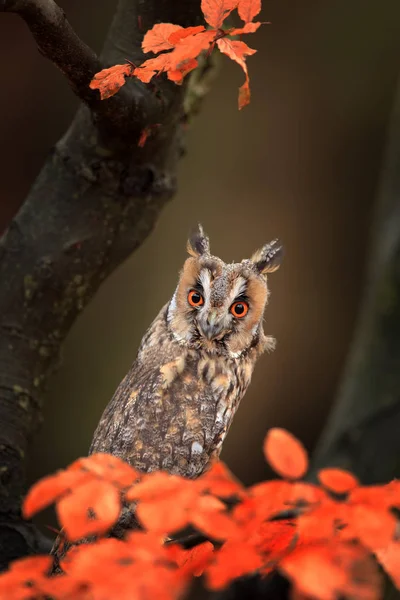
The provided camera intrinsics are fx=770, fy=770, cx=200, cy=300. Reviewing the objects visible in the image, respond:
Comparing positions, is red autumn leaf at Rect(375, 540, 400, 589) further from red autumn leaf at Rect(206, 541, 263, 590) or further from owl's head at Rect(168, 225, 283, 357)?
owl's head at Rect(168, 225, 283, 357)

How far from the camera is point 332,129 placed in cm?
500

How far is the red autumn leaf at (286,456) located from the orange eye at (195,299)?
82 cm

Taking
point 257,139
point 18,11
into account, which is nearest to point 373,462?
point 18,11

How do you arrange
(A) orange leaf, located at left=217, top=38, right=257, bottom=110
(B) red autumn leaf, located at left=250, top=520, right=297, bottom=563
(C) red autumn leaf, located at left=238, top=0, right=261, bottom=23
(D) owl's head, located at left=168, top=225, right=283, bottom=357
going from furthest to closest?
(D) owl's head, located at left=168, top=225, right=283, bottom=357
(C) red autumn leaf, located at left=238, top=0, right=261, bottom=23
(A) orange leaf, located at left=217, top=38, right=257, bottom=110
(B) red autumn leaf, located at left=250, top=520, right=297, bottom=563

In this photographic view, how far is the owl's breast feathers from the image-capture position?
1.95 metres

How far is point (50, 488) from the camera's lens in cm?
111

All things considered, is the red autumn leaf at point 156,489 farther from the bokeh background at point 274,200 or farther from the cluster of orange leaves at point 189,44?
the bokeh background at point 274,200

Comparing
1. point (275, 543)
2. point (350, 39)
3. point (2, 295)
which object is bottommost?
point (275, 543)

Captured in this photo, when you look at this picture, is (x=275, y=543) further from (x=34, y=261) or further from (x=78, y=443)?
(x=78, y=443)

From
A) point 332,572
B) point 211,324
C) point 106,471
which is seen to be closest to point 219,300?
point 211,324

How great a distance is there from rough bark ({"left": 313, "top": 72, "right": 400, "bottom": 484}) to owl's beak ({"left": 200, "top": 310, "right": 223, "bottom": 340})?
109 centimetres

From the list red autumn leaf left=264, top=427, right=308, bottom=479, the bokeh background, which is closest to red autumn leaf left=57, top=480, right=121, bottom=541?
red autumn leaf left=264, top=427, right=308, bottom=479

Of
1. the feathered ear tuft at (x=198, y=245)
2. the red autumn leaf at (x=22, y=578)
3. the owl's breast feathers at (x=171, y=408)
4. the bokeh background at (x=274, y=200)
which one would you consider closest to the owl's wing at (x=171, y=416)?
the owl's breast feathers at (x=171, y=408)

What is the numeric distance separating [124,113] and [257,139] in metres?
3.11
